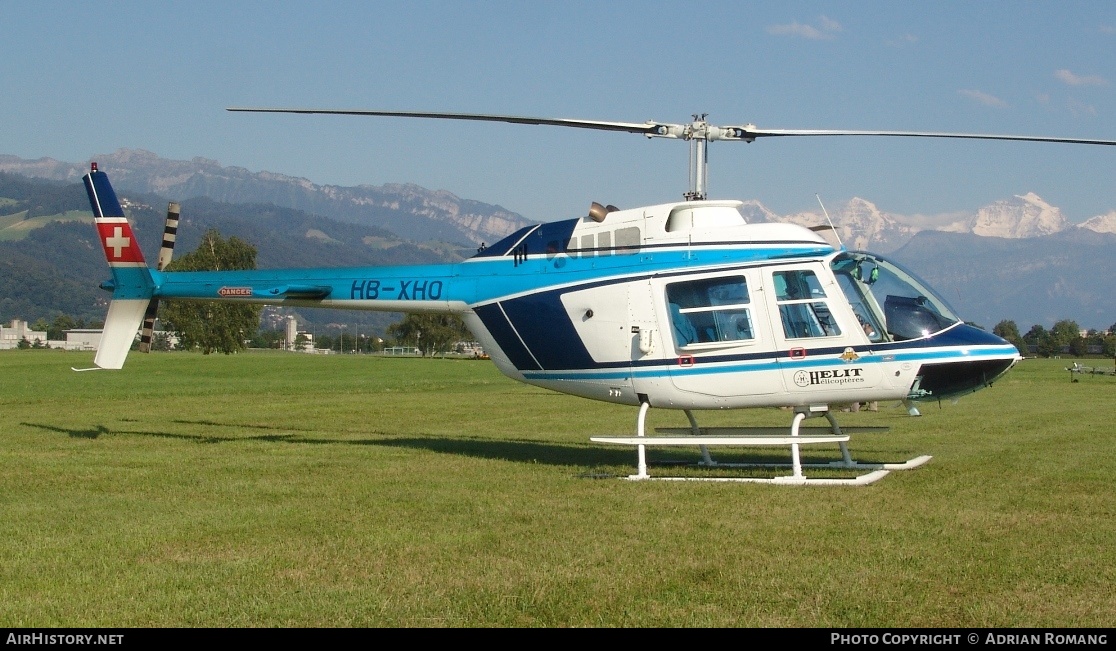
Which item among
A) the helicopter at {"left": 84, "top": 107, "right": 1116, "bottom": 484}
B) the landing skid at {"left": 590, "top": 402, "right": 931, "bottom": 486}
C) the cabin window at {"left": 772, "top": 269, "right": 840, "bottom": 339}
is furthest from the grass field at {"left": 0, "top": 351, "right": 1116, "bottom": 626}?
the cabin window at {"left": 772, "top": 269, "right": 840, "bottom": 339}

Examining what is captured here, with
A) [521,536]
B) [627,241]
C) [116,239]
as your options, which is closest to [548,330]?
[627,241]

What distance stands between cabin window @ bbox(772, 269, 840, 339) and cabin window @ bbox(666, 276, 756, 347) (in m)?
0.41

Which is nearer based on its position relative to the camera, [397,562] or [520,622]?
[520,622]

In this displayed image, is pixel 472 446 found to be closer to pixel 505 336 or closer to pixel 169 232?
pixel 505 336

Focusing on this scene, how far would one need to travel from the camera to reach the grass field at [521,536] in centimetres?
709

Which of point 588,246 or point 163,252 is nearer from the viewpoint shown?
point 588,246

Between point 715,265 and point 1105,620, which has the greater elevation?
point 715,265

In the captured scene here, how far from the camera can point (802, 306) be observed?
1320 centimetres

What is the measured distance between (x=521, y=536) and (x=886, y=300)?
5913 mm

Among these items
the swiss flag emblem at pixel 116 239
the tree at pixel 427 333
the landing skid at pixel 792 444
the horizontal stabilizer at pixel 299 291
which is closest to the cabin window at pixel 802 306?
the landing skid at pixel 792 444

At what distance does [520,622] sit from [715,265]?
297 inches
